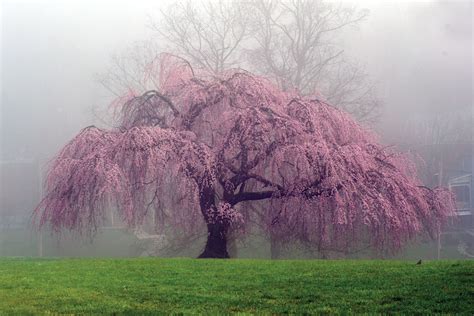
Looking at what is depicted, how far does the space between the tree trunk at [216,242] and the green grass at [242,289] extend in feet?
16.5

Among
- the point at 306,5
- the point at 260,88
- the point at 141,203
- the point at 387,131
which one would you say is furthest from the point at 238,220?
the point at 387,131

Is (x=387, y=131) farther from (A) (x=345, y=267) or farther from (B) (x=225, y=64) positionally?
(A) (x=345, y=267)

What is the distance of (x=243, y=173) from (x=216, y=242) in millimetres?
2385

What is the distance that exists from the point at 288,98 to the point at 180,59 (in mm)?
4301

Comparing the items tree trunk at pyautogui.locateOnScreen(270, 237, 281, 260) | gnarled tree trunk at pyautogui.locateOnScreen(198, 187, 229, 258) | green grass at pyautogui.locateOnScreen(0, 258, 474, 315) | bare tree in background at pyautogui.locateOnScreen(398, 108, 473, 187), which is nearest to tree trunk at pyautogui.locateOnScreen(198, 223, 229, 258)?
gnarled tree trunk at pyautogui.locateOnScreen(198, 187, 229, 258)

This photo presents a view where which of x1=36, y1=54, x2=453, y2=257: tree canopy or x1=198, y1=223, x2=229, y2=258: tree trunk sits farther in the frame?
x1=198, y1=223, x2=229, y2=258: tree trunk

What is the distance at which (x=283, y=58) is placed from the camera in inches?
1235

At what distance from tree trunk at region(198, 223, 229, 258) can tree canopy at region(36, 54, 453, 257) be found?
1.4 inches

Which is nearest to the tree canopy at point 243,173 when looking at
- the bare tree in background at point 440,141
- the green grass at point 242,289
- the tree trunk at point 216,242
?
the tree trunk at point 216,242

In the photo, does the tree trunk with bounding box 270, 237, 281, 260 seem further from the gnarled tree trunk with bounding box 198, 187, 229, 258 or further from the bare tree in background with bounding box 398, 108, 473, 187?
the bare tree in background with bounding box 398, 108, 473, 187

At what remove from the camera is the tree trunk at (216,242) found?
1823 cm

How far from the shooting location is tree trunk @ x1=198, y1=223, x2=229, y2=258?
18234 millimetres

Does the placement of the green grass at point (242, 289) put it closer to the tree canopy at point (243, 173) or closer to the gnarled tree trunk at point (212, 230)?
the tree canopy at point (243, 173)

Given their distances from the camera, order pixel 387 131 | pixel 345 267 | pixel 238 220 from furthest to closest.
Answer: pixel 387 131 → pixel 238 220 → pixel 345 267
